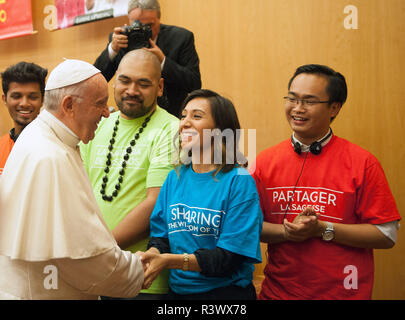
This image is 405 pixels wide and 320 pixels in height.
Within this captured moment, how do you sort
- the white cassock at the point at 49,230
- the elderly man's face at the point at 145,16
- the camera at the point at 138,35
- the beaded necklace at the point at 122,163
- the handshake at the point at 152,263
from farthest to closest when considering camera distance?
the elderly man's face at the point at 145,16 → the camera at the point at 138,35 → the beaded necklace at the point at 122,163 → the handshake at the point at 152,263 → the white cassock at the point at 49,230

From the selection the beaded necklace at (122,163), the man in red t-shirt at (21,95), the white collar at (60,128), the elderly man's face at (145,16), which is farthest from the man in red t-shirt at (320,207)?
the man in red t-shirt at (21,95)

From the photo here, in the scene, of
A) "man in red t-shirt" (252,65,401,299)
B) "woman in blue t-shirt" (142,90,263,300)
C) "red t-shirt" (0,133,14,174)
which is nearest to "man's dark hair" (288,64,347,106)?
"man in red t-shirt" (252,65,401,299)

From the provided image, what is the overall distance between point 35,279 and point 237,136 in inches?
46.3

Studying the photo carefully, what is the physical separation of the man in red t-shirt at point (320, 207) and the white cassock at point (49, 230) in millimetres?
938

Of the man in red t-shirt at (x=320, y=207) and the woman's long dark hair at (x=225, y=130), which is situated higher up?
the woman's long dark hair at (x=225, y=130)

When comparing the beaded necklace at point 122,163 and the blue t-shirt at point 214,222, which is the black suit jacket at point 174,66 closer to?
the beaded necklace at point 122,163

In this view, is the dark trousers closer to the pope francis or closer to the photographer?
the pope francis

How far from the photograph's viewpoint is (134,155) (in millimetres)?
2611

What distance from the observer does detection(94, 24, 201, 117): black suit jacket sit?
10.1 ft

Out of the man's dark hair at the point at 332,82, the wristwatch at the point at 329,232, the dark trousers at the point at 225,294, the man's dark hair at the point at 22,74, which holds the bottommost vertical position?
the dark trousers at the point at 225,294

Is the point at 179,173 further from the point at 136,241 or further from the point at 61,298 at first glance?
the point at 61,298

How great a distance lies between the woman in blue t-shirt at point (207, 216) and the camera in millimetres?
2049
